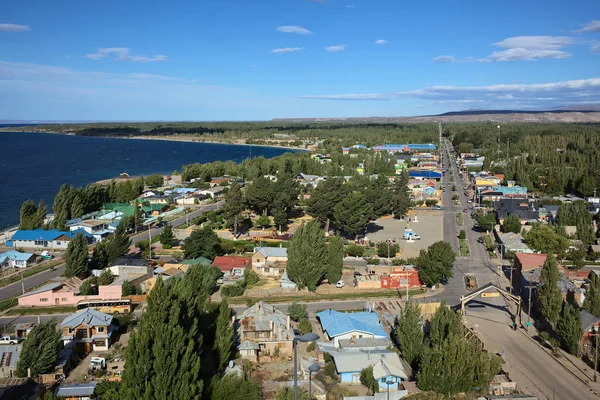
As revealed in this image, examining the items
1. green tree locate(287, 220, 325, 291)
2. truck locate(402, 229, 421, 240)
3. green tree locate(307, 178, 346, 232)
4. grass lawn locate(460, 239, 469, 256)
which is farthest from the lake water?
grass lawn locate(460, 239, 469, 256)

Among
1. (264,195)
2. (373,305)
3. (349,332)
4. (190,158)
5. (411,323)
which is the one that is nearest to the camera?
(411,323)

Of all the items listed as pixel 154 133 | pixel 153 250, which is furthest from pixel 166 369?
pixel 154 133

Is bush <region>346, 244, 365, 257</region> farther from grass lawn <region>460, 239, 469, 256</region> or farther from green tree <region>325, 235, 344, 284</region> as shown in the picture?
grass lawn <region>460, 239, 469, 256</region>

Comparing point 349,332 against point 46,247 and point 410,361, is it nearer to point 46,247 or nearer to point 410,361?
point 410,361

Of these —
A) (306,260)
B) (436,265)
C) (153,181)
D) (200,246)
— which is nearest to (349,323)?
(306,260)

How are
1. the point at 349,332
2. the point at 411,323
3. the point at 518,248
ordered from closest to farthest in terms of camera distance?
the point at 411,323
the point at 349,332
the point at 518,248

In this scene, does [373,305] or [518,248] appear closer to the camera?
[373,305]

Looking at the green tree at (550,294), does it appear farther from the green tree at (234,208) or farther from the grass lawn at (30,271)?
the grass lawn at (30,271)
